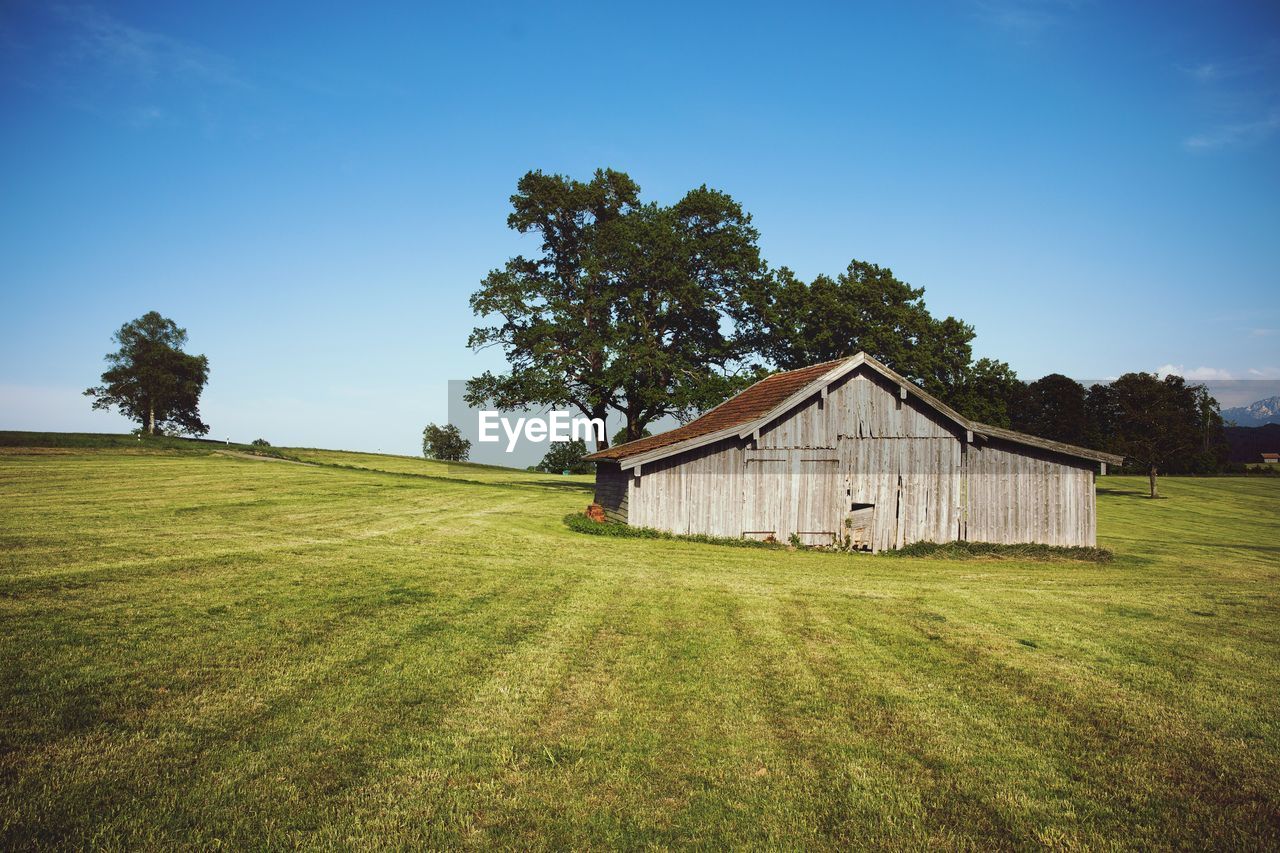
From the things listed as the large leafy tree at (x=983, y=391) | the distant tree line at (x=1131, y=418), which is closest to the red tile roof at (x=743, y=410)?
the distant tree line at (x=1131, y=418)

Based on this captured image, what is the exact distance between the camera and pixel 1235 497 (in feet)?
172

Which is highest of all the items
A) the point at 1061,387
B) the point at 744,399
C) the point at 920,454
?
the point at 1061,387

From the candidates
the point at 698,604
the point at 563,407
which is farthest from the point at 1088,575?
the point at 563,407

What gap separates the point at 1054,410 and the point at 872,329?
48.8 metres

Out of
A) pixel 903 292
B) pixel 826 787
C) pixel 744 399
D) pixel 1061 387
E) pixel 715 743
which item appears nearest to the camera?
pixel 826 787

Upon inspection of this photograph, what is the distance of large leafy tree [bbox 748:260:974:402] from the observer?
1928 inches

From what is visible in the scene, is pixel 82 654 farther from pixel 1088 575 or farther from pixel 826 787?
pixel 1088 575

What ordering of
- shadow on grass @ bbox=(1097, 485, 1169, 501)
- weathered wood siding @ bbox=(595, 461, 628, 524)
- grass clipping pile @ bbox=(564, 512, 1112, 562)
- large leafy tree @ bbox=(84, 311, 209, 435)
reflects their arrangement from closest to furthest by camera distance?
grass clipping pile @ bbox=(564, 512, 1112, 562) → weathered wood siding @ bbox=(595, 461, 628, 524) → shadow on grass @ bbox=(1097, 485, 1169, 501) → large leafy tree @ bbox=(84, 311, 209, 435)

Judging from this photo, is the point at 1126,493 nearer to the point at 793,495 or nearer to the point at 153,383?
the point at 793,495

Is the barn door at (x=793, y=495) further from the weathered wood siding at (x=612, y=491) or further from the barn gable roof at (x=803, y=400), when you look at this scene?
the weathered wood siding at (x=612, y=491)

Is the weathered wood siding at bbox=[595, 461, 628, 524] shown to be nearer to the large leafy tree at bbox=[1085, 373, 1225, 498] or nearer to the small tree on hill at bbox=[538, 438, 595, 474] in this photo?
the large leafy tree at bbox=[1085, 373, 1225, 498]

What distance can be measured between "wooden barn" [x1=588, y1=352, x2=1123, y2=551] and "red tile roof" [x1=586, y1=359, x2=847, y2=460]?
0.97 m

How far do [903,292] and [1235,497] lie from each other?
3094 centimetres

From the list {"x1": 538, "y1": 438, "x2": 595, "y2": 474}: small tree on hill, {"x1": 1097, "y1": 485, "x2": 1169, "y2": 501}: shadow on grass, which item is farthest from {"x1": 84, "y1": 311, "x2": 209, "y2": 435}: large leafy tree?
{"x1": 1097, "y1": 485, "x2": 1169, "y2": 501}: shadow on grass
